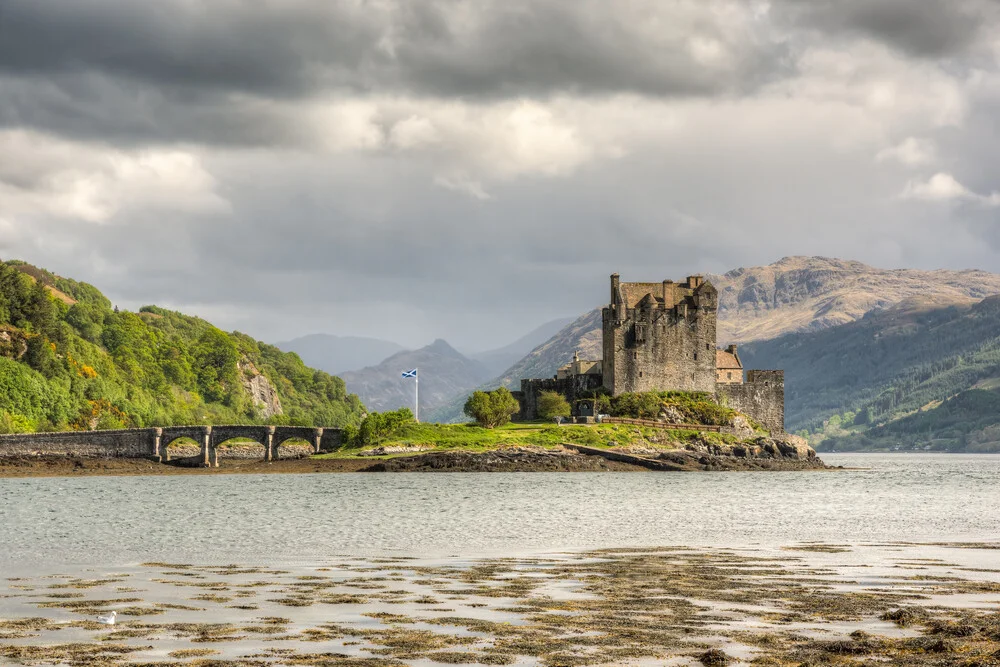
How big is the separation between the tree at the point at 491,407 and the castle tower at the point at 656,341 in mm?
11961

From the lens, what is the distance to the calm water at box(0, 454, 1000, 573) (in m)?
42.0

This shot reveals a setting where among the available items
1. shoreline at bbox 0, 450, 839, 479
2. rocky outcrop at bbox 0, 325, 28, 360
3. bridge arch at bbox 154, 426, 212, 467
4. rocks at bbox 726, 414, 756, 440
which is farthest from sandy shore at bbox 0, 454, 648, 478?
rocky outcrop at bbox 0, 325, 28, 360

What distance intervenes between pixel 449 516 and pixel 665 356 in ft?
260

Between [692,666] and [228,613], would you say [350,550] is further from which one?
[692,666]

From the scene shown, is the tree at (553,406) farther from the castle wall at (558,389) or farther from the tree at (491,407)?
the tree at (491,407)

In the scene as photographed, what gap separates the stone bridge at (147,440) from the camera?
124 metres

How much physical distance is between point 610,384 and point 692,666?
117 meters

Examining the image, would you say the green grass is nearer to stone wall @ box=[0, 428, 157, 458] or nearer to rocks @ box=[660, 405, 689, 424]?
rocks @ box=[660, 405, 689, 424]

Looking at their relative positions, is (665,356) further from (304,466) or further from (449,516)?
(449,516)

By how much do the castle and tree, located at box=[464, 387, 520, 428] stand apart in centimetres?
772

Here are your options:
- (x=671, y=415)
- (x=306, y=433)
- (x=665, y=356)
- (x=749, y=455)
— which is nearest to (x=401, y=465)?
(x=306, y=433)

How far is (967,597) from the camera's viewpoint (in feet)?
86.0

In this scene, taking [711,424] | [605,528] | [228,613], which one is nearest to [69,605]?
[228,613]

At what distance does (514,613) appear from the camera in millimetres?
24094
